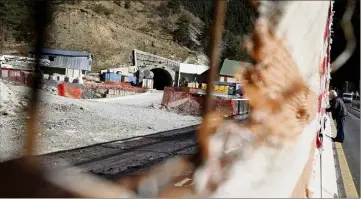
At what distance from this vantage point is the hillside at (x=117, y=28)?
5.88 feet

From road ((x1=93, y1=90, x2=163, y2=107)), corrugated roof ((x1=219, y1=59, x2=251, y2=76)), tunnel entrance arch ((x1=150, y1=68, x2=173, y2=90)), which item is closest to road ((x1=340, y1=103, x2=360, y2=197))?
tunnel entrance arch ((x1=150, y1=68, x2=173, y2=90))

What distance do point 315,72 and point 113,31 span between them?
101 inches

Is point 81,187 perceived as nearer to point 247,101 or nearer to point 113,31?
point 247,101

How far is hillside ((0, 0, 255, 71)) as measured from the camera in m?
1.79

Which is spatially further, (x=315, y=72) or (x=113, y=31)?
(x=113, y=31)

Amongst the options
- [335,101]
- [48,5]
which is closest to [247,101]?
[48,5]

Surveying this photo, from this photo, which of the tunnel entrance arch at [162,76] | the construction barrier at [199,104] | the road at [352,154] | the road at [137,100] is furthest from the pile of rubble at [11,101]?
the road at [137,100]

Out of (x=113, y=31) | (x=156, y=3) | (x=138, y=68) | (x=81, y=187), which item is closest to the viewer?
(x=81, y=187)

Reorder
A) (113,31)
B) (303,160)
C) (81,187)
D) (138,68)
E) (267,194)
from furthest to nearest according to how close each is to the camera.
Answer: (138,68) → (113,31) → (303,160) → (81,187) → (267,194)

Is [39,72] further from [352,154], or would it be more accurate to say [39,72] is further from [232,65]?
[352,154]

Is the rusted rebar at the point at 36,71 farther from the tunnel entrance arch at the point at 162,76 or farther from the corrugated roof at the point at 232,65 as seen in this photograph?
the tunnel entrance arch at the point at 162,76

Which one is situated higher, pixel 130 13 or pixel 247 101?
pixel 130 13

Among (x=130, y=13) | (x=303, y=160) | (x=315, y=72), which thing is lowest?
(x=303, y=160)

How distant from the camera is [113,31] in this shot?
402 cm
